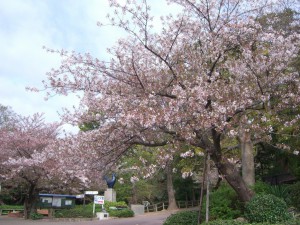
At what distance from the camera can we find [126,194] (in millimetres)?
35688

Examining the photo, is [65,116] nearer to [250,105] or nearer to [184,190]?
[250,105]

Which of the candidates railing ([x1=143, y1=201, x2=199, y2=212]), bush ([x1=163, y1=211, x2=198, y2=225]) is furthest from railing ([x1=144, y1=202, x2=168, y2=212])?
bush ([x1=163, y1=211, x2=198, y2=225])

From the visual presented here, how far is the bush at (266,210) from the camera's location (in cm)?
948

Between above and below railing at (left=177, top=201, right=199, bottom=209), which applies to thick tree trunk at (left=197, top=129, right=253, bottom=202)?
below

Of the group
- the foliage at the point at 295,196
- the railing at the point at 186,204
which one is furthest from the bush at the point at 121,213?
the foliage at the point at 295,196

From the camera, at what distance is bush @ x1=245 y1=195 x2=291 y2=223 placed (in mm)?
9477

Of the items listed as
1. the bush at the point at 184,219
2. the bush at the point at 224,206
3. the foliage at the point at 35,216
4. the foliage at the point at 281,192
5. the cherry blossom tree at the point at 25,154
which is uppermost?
the cherry blossom tree at the point at 25,154

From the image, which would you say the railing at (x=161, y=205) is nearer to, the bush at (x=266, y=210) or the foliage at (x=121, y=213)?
the foliage at (x=121, y=213)

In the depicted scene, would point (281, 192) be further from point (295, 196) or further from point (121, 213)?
point (121, 213)

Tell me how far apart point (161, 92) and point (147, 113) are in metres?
1.84

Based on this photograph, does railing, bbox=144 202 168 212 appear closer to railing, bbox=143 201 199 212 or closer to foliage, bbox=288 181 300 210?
railing, bbox=143 201 199 212

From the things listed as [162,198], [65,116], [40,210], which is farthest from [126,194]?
[65,116]

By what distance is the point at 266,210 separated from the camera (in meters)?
9.60

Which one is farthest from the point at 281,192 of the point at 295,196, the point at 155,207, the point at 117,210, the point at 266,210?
the point at 155,207
